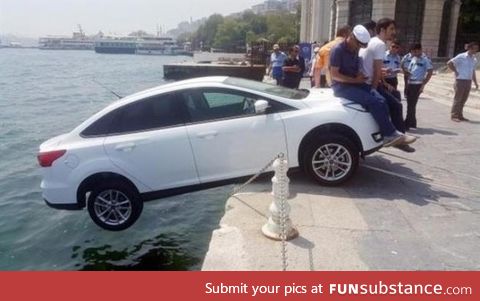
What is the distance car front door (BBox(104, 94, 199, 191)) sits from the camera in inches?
224

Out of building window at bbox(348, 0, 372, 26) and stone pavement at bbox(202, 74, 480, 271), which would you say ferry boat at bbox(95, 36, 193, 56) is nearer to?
building window at bbox(348, 0, 372, 26)

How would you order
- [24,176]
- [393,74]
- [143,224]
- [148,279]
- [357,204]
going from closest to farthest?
[148,279] → [357,204] → [143,224] → [393,74] → [24,176]

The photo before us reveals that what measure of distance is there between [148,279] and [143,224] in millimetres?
3712

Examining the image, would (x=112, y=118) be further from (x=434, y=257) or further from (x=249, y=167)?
(x=434, y=257)

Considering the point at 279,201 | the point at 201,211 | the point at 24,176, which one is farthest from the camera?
the point at 24,176

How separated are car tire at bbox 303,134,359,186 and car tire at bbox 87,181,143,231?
7.46 feet

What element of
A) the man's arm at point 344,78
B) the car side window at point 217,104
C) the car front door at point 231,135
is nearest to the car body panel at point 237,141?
the car front door at point 231,135

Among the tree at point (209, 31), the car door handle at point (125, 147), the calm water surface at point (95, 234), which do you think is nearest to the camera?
the car door handle at point (125, 147)

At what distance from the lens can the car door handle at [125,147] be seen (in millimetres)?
5668

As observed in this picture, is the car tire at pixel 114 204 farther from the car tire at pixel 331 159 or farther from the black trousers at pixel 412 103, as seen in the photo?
the black trousers at pixel 412 103

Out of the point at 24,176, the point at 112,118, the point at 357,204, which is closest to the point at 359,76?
the point at 357,204

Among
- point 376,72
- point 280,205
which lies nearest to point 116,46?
point 376,72

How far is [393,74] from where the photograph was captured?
29.8 feet

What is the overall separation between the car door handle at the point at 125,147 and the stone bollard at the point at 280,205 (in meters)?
2.09
